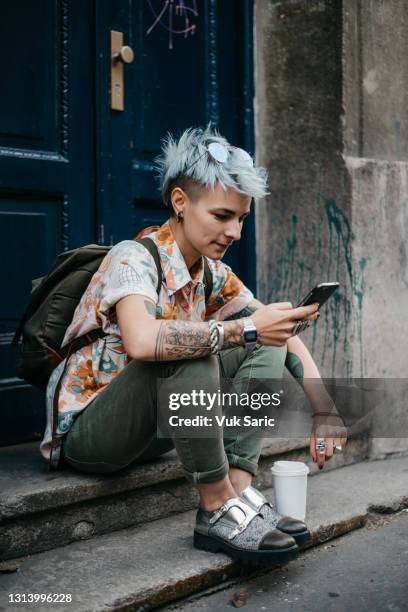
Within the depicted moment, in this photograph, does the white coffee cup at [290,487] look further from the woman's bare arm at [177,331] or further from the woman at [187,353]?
the woman's bare arm at [177,331]

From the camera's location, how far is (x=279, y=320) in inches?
100

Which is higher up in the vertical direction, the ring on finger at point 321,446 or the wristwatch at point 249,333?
the wristwatch at point 249,333

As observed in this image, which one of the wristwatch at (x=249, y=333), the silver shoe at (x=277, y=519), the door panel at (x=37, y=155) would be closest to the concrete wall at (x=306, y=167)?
the door panel at (x=37, y=155)

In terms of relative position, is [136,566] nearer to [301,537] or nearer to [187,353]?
[301,537]

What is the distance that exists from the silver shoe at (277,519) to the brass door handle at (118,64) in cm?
194

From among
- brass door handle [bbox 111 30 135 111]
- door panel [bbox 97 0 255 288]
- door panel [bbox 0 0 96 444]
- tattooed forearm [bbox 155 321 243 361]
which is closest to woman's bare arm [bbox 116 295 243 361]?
tattooed forearm [bbox 155 321 243 361]

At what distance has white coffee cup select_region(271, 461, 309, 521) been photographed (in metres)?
2.79

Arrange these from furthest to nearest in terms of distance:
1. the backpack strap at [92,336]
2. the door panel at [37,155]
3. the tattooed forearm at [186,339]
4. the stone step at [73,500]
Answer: the door panel at [37,155] → the backpack strap at [92,336] → the stone step at [73,500] → the tattooed forearm at [186,339]

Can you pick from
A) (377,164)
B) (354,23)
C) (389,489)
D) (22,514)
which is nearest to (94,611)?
(22,514)

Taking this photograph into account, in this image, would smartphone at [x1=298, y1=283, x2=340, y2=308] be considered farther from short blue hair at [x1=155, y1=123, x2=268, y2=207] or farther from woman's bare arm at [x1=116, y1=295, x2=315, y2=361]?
short blue hair at [x1=155, y1=123, x2=268, y2=207]

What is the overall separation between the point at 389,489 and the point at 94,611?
177cm

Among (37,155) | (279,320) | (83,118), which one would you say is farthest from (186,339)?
(83,118)

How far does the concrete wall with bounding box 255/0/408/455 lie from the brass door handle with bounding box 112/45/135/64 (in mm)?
877

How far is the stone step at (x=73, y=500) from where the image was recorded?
2660 millimetres
